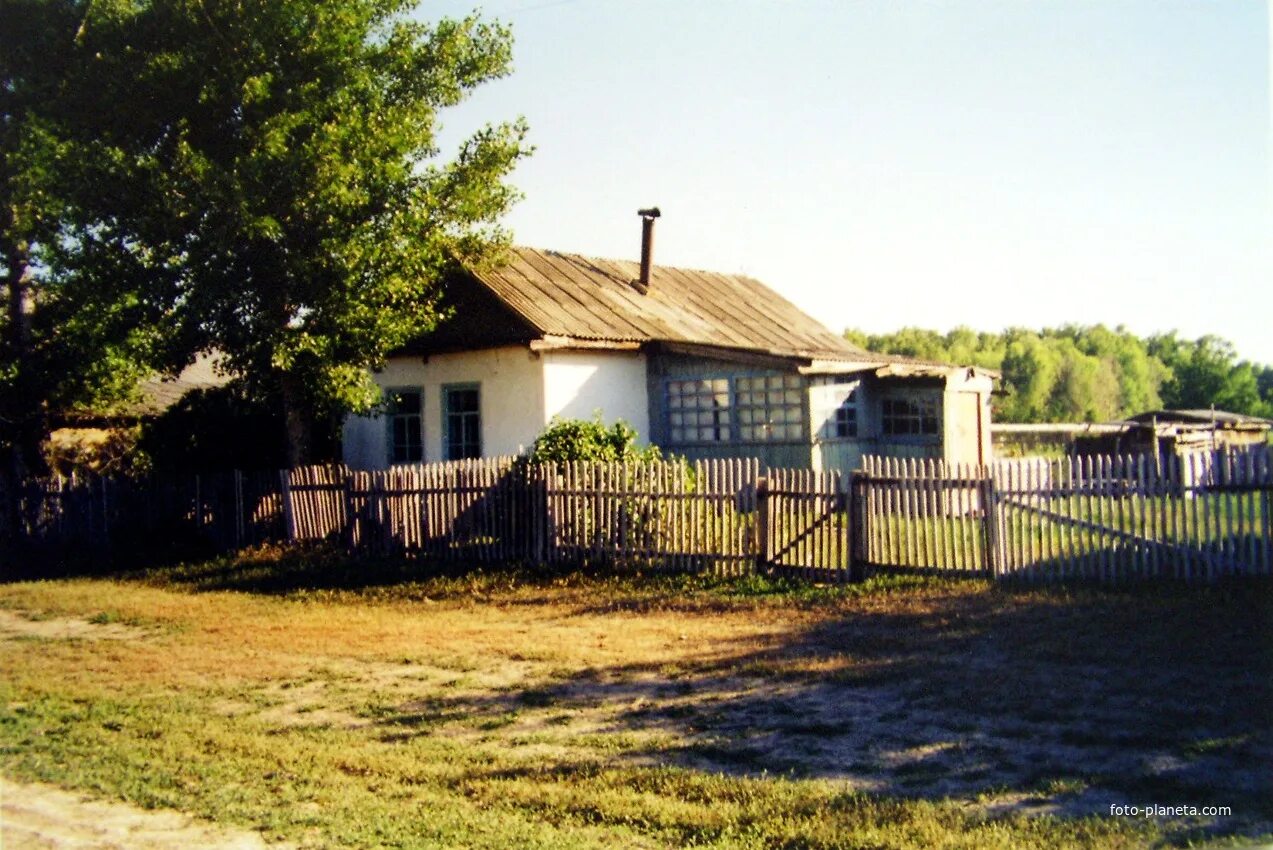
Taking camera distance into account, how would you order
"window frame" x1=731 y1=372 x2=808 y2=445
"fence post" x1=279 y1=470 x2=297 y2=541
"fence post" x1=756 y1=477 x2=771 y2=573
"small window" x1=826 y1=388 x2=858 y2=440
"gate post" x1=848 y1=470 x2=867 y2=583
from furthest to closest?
"small window" x1=826 y1=388 x2=858 y2=440, "window frame" x1=731 y1=372 x2=808 y2=445, "fence post" x1=279 y1=470 x2=297 y2=541, "fence post" x1=756 y1=477 x2=771 y2=573, "gate post" x1=848 y1=470 x2=867 y2=583

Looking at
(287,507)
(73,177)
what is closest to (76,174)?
(73,177)

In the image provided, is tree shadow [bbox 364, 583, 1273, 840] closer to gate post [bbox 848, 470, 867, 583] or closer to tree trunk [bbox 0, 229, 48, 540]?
gate post [bbox 848, 470, 867, 583]

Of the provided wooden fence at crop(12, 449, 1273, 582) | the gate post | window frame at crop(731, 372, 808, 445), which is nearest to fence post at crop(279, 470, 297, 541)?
wooden fence at crop(12, 449, 1273, 582)

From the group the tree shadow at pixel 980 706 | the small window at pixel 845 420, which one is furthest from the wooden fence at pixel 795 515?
the small window at pixel 845 420

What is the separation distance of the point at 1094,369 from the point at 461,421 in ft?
257

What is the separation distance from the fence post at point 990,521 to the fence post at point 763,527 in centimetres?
248

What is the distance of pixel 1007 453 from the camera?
118 feet

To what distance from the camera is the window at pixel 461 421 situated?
20.1m

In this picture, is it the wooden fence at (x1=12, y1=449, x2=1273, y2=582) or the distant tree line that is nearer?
the wooden fence at (x1=12, y1=449, x2=1273, y2=582)

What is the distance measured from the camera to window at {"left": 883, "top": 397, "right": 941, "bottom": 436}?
1998 centimetres

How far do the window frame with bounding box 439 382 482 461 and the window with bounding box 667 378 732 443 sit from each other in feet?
11.6

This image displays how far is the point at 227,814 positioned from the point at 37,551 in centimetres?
1682

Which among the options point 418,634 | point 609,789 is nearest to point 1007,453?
point 418,634

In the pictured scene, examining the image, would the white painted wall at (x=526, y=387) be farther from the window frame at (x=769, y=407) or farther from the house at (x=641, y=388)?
the window frame at (x=769, y=407)
